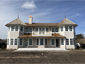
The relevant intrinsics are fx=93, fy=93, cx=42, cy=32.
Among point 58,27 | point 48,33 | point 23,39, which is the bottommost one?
point 23,39

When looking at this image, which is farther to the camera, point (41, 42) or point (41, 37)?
point (41, 42)

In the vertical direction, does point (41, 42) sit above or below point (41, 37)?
below

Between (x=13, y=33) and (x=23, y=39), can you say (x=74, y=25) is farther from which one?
(x=13, y=33)

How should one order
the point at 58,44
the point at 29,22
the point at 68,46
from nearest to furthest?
the point at 68,46 → the point at 58,44 → the point at 29,22

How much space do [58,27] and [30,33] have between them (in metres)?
8.22

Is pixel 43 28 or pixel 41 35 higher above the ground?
pixel 43 28

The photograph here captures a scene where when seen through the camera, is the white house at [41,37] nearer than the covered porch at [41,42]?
Yes

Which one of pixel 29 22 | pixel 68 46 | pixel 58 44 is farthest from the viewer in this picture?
pixel 29 22

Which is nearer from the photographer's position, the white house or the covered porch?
the white house

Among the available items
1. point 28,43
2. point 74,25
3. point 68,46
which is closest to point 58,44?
point 68,46

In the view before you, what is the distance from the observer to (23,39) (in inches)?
984

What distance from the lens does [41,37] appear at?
24.0m

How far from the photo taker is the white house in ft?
79.0

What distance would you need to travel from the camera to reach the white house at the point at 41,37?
2408 cm
